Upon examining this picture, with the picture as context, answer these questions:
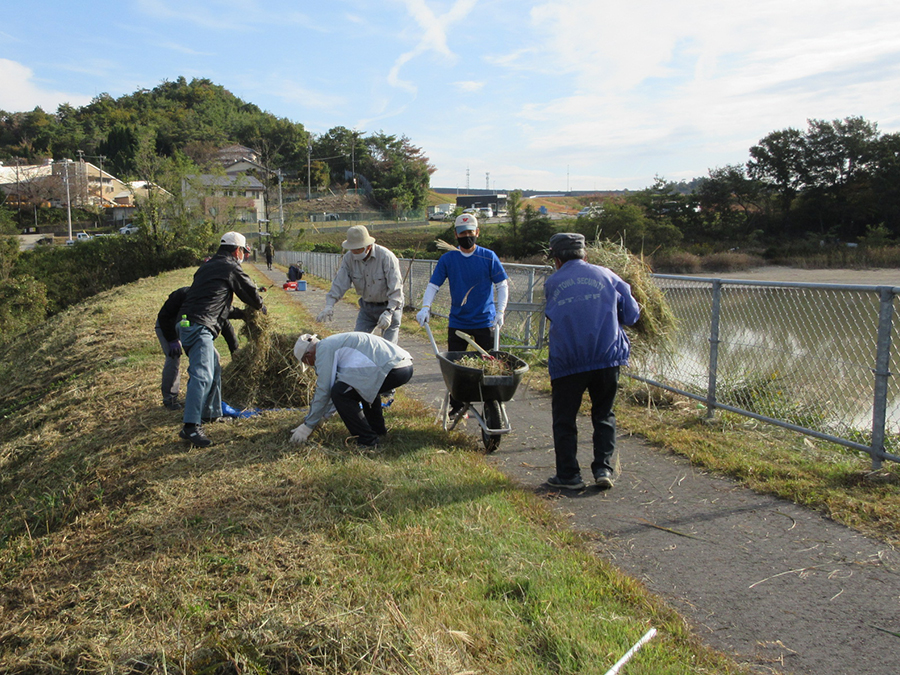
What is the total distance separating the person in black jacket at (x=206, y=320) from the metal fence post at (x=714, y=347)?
461cm

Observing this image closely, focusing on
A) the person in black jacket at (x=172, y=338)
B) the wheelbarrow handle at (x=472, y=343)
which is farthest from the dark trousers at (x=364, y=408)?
the person in black jacket at (x=172, y=338)

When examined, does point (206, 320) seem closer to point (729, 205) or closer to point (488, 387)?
point (488, 387)

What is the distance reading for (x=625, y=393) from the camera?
24.6 feet

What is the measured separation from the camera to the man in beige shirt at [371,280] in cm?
618

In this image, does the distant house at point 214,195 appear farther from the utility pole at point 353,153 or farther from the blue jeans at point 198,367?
the utility pole at point 353,153

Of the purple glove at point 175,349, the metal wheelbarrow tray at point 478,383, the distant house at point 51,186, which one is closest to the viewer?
the metal wheelbarrow tray at point 478,383

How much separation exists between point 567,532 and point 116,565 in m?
2.63

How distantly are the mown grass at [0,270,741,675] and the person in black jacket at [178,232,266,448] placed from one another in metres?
0.34

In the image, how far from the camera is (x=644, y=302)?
19.7 ft

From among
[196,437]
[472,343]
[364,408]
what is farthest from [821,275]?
[196,437]

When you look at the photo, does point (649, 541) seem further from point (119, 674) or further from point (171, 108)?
point (171, 108)

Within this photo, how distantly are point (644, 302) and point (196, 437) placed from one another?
427cm

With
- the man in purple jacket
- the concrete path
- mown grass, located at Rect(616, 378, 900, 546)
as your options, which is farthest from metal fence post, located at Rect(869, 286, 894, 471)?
the man in purple jacket

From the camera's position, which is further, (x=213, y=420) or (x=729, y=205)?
(x=729, y=205)
